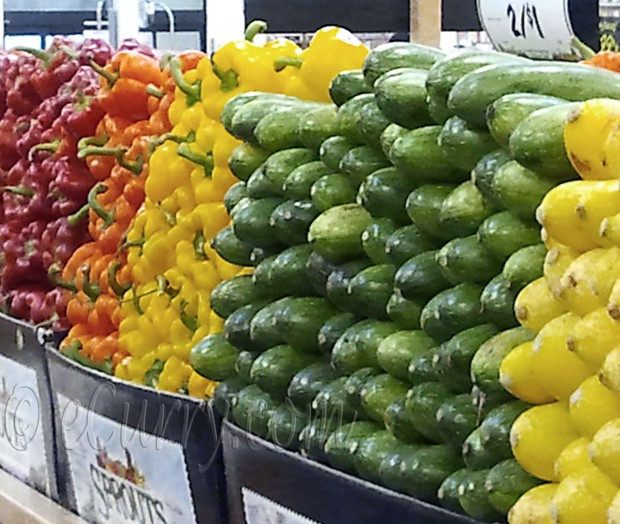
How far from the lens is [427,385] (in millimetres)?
1144

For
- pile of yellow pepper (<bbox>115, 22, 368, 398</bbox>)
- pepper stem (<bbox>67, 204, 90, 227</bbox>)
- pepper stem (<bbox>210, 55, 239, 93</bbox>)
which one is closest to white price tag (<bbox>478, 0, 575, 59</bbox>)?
pile of yellow pepper (<bbox>115, 22, 368, 398</bbox>)

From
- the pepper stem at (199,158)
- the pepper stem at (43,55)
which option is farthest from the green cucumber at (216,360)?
the pepper stem at (43,55)

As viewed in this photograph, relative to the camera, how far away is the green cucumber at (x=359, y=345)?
1.22 meters

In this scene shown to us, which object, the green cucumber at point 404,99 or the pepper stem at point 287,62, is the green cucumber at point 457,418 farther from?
the pepper stem at point 287,62

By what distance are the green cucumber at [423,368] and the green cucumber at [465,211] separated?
120mm

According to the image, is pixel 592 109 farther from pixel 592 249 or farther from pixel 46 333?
pixel 46 333

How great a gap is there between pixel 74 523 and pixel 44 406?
22 centimetres

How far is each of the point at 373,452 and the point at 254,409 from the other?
24cm

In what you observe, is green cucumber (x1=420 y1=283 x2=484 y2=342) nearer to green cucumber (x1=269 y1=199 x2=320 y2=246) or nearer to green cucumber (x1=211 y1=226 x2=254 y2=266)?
green cucumber (x1=269 y1=199 x2=320 y2=246)

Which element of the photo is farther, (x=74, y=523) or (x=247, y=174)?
(x=74, y=523)

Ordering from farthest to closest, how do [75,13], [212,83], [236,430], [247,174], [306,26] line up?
[75,13]
[306,26]
[212,83]
[247,174]
[236,430]

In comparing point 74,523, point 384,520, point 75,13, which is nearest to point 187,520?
point 74,523

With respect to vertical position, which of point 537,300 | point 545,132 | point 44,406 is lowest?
point 44,406

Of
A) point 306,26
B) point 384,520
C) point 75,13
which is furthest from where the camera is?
point 75,13
